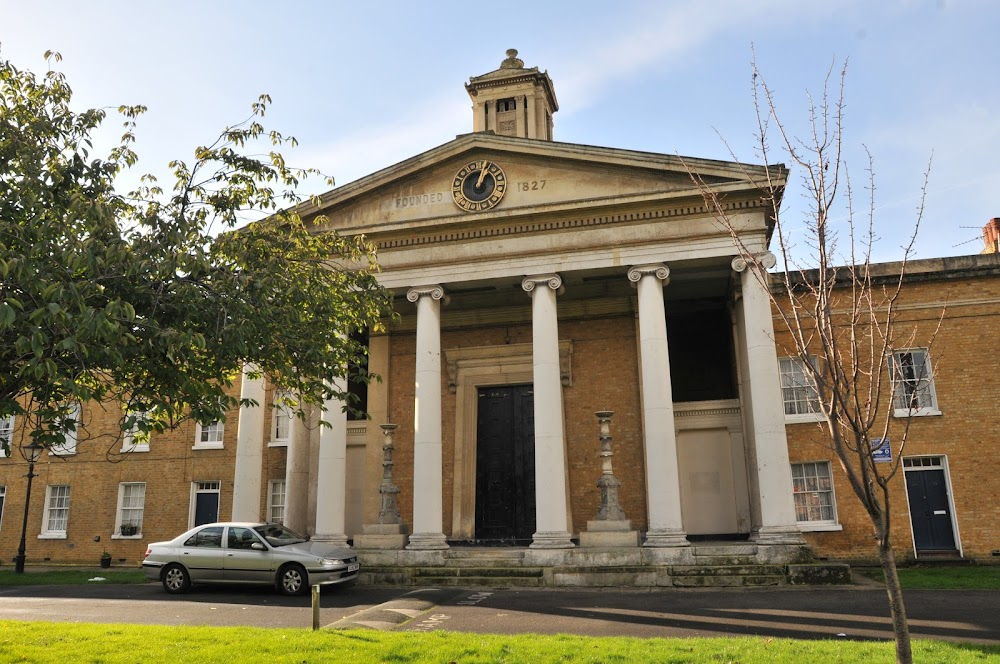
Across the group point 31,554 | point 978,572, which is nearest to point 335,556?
point 978,572

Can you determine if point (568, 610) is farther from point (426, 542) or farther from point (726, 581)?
point (426, 542)

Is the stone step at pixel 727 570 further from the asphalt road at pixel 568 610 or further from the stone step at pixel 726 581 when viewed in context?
the asphalt road at pixel 568 610

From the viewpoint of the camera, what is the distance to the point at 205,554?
15.1 meters

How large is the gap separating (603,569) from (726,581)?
2.34 m

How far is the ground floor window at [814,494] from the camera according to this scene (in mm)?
18828

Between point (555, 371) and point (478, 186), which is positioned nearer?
point (555, 371)

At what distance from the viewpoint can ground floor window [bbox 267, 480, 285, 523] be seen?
73.3ft

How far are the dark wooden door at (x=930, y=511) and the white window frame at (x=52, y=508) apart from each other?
956 inches

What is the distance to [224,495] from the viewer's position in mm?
22656

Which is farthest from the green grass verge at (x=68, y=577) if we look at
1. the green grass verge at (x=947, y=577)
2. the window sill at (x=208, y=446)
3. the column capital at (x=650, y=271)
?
the green grass verge at (x=947, y=577)

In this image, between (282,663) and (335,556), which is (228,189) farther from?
(335,556)

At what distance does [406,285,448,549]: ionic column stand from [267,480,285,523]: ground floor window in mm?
6743

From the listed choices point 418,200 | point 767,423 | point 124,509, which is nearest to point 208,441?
point 124,509

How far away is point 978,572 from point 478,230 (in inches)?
515
